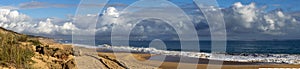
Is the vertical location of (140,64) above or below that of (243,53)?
above

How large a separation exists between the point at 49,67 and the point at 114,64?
15.7 ft

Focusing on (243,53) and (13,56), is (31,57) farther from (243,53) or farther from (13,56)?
(243,53)

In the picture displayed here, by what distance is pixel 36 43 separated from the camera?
23641 mm

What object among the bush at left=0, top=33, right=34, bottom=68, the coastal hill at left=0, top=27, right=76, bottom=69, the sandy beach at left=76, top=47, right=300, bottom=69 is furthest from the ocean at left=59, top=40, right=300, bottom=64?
the bush at left=0, top=33, right=34, bottom=68

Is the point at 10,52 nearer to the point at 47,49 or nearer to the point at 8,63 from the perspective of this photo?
the point at 8,63

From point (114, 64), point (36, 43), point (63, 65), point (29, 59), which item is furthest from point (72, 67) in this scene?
point (36, 43)

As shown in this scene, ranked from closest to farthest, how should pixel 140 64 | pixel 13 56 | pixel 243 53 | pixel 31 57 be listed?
pixel 13 56, pixel 31 57, pixel 140 64, pixel 243 53

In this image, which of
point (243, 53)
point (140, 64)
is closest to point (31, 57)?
point (140, 64)

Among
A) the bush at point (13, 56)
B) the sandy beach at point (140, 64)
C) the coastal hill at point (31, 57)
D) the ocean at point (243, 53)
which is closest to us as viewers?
the bush at point (13, 56)

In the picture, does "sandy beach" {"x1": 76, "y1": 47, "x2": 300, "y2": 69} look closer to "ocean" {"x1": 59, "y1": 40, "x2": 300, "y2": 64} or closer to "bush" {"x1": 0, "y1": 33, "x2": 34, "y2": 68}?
"bush" {"x1": 0, "y1": 33, "x2": 34, "y2": 68}

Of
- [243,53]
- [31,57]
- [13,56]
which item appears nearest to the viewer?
[13,56]

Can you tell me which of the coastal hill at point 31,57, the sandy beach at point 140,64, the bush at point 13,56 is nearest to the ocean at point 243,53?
the sandy beach at point 140,64

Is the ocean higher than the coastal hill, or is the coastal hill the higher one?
the coastal hill

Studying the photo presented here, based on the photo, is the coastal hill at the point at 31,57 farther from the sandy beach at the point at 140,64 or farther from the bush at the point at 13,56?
the sandy beach at the point at 140,64
